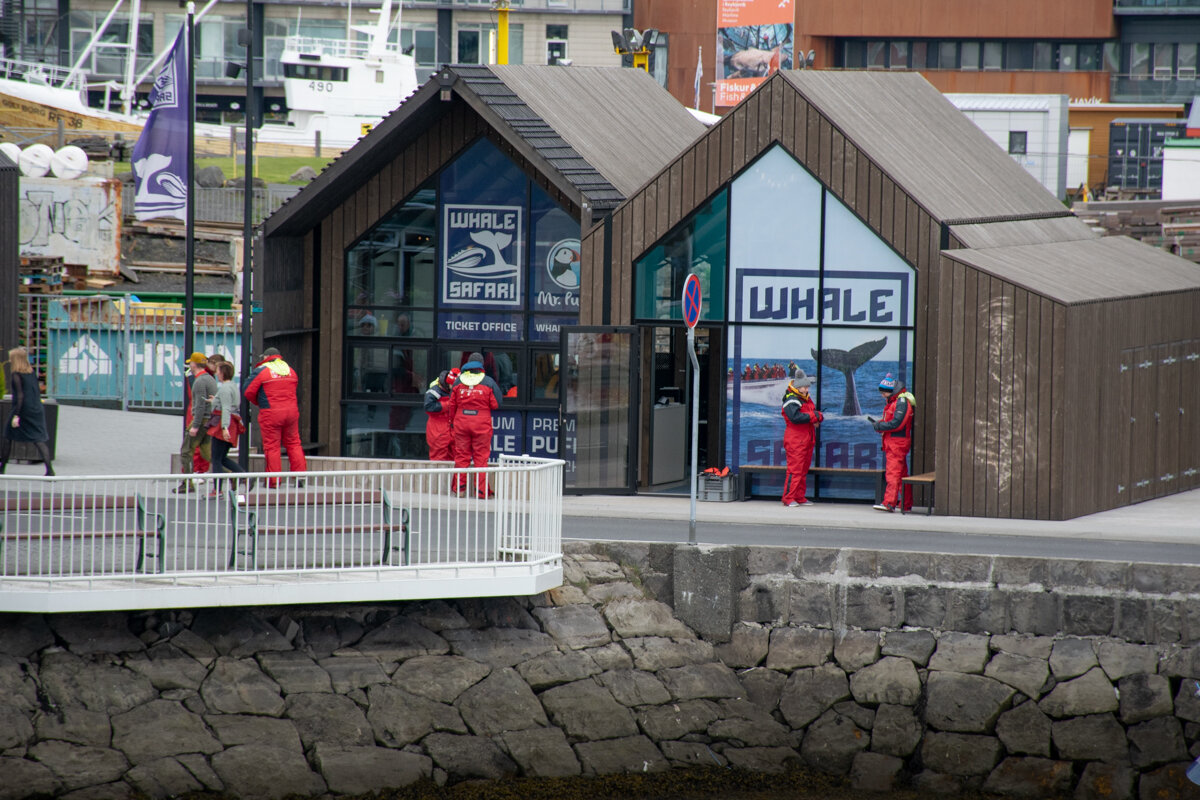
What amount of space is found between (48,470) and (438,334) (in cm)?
541

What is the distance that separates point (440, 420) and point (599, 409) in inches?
82.2

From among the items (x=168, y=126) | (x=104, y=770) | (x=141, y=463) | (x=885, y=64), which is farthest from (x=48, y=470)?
(x=885, y=64)

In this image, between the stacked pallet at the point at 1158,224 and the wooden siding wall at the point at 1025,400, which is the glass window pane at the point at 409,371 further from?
the stacked pallet at the point at 1158,224

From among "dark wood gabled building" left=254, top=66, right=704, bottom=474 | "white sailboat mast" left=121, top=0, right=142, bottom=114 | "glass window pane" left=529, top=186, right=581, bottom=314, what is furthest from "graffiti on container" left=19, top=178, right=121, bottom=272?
"white sailboat mast" left=121, top=0, right=142, bottom=114

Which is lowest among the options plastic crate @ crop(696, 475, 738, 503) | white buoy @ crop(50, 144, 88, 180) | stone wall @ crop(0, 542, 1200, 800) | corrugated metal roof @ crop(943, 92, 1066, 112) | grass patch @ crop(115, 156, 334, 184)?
stone wall @ crop(0, 542, 1200, 800)

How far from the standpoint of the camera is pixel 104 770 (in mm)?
13242

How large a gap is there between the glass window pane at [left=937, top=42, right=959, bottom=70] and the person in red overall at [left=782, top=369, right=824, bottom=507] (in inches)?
1935

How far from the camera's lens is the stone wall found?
13.4 metres

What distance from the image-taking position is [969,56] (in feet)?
212

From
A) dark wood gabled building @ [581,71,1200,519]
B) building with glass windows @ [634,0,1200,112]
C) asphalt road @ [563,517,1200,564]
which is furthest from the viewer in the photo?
building with glass windows @ [634,0,1200,112]

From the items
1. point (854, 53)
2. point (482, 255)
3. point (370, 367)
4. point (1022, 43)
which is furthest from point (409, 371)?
point (1022, 43)

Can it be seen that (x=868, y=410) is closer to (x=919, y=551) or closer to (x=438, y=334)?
(x=919, y=551)

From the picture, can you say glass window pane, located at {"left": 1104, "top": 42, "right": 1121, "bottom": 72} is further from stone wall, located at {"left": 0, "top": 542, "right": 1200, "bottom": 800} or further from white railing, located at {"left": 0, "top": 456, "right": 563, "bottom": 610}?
white railing, located at {"left": 0, "top": 456, "right": 563, "bottom": 610}

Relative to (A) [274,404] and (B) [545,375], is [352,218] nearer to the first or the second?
(B) [545,375]
